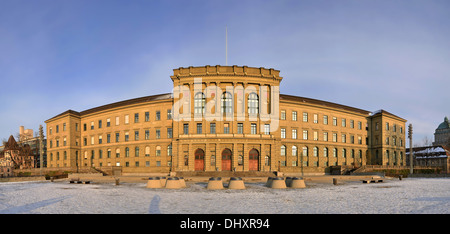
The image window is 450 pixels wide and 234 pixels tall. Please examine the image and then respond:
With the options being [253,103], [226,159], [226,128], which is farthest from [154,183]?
[253,103]

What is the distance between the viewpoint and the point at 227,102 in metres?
52.3

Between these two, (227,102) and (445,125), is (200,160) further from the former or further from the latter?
(445,125)

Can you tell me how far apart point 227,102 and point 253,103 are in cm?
457

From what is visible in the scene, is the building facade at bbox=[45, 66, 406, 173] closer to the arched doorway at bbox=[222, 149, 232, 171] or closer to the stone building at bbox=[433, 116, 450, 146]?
the arched doorway at bbox=[222, 149, 232, 171]

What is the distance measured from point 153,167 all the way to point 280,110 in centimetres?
2644

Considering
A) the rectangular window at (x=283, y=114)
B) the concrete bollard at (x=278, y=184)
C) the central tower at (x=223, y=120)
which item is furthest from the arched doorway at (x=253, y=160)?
the concrete bollard at (x=278, y=184)

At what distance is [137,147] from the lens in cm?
6069

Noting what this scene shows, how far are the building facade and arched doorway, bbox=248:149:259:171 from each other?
0.17 meters

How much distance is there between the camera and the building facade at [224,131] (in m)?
51.6

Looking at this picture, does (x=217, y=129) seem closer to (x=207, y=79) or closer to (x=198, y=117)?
(x=198, y=117)

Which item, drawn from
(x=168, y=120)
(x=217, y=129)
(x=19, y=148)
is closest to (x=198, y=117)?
(x=217, y=129)

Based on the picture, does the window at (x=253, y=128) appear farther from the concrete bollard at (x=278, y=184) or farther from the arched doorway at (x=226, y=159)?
the concrete bollard at (x=278, y=184)

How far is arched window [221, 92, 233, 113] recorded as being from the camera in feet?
171

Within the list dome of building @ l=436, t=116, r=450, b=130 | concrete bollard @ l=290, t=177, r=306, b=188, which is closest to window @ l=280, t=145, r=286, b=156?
concrete bollard @ l=290, t=177, r=306, b=188
